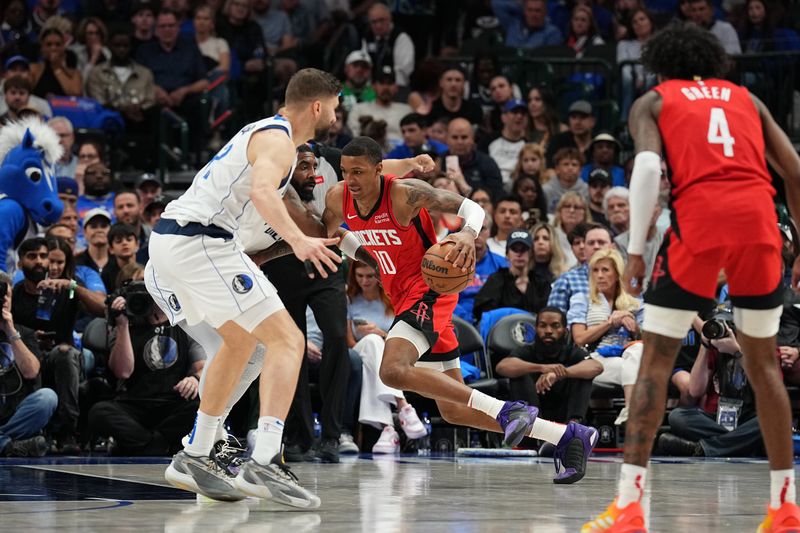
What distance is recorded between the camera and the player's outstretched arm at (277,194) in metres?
5.54

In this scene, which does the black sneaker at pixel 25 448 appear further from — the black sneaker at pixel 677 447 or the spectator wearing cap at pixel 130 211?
the black sneaker at pixel 677 447

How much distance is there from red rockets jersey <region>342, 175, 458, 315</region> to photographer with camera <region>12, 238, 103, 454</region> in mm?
3121

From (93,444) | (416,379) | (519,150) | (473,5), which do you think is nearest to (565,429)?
(416,379)

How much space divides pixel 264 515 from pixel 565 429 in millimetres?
2208

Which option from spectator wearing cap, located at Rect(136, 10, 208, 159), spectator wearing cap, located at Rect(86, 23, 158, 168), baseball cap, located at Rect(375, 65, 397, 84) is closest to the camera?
spectator wearing cap, located at Rect(86, 23, 158, 168)

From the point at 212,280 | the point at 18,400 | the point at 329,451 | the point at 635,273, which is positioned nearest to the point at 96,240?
the point at 18,400

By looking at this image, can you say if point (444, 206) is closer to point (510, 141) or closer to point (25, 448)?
point (25, 448)

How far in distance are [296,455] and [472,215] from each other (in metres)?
2.72

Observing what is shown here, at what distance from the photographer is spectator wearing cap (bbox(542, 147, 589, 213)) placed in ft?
43.4

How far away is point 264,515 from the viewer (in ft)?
18.5

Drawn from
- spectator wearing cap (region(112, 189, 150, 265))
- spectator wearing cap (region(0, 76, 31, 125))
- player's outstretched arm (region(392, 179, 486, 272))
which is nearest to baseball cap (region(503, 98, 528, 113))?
spectator wearing cap (region(112, 189, 150, 265))

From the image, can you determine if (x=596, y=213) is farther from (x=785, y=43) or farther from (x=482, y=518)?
(x=482, y=518)

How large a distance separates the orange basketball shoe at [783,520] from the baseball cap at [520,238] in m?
6.33

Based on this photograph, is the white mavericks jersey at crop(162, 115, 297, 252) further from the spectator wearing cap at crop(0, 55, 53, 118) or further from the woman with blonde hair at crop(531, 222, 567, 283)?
the spectator wearing cap at crop(0, 55, 53, 118)
